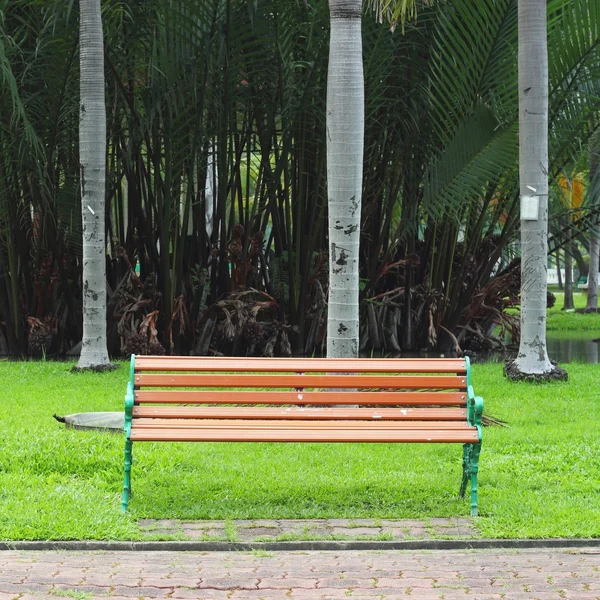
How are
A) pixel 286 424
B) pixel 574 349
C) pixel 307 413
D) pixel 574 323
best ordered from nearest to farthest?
pixel 286 424 → pixel 307 413 → pixel 574 349 → pixel 574 323

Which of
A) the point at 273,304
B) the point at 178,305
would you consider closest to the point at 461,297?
the point at 273,304

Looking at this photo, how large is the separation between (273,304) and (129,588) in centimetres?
940

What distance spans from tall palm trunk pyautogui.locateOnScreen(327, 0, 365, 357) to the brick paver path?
3646 mm

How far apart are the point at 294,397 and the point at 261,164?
7555 millimetres

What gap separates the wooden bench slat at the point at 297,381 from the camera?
259 inches

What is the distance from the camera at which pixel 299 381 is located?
22.2 feet

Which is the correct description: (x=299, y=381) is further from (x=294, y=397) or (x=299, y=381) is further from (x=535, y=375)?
(x=535, y=375)

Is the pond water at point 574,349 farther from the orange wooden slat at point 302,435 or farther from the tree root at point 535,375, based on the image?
the orange wooden slat at point 302,435

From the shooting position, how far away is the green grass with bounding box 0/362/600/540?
598cm

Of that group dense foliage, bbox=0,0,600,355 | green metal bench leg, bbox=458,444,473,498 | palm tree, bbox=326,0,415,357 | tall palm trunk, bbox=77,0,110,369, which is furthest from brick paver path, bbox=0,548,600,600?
dense foliage, bbox=0,0,600,355

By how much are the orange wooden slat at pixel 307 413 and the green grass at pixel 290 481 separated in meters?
0.41

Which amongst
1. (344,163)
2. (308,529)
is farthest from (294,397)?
(344,163)

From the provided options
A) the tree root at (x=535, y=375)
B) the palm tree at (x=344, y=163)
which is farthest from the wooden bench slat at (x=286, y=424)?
the tree root at (x=535, y=375)

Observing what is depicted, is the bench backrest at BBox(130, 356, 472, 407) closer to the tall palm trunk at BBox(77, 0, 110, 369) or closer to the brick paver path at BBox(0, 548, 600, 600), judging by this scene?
the brick paver path at BBox(0, 548, 600, 600)
